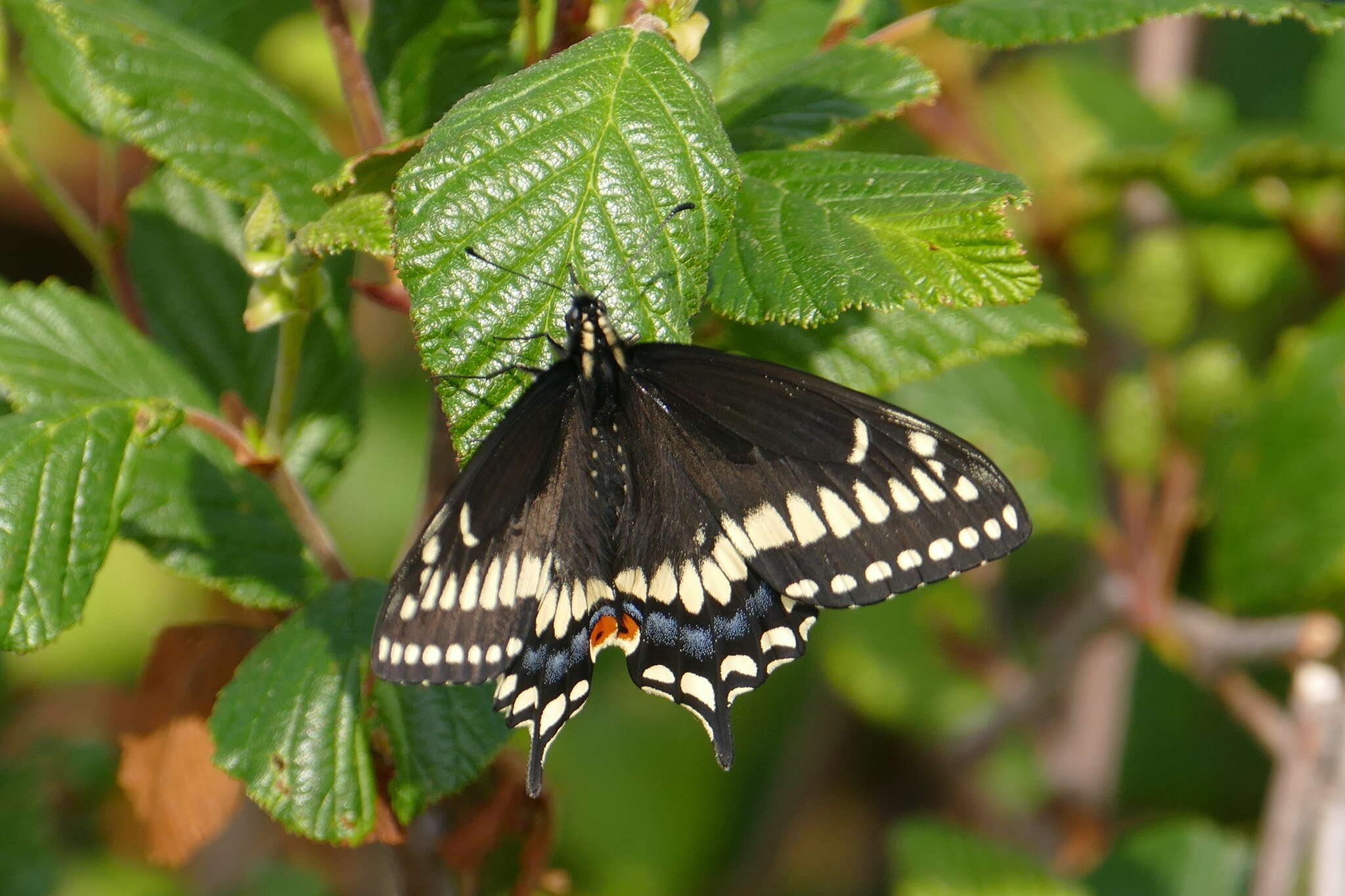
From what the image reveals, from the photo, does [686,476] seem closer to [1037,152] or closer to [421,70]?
[421,70]

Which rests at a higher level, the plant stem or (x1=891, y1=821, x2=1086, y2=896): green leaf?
the plant stem

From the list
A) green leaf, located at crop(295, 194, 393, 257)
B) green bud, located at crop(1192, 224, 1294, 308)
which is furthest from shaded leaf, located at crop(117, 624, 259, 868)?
green bud, located at crop(1192, 224, 1294, 308)

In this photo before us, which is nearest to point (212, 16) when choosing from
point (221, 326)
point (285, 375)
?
point (221, 326)

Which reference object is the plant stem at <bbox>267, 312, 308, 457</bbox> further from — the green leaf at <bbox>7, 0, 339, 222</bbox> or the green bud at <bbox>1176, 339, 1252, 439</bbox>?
the green bud at <bbox>1176, 339, 1252, 439</bbox>

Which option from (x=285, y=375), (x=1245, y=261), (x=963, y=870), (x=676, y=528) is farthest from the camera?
(x=1245, y=261)

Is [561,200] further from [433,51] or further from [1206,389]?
[1206,389]

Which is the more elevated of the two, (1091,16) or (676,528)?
(1091,16)

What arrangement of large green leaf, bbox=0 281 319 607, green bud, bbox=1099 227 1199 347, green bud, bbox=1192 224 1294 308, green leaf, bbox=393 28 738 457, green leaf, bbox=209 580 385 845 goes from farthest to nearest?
green bud, bbox=1192 224 1294 308, green bud, bbox=1099 227 1199 347, large green leaf, bbox=0 281 319 607, green leaf, bbox=209 580 385 845, green leaf, bbox=393 28 738 457
